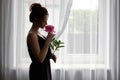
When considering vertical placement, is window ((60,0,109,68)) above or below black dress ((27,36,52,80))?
above

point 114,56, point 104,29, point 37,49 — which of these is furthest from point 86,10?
point 37,49

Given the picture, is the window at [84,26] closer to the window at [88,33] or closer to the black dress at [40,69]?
the window at [88,33]

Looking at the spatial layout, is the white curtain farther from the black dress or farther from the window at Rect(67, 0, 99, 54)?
the black dress

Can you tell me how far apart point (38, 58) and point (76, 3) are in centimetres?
107

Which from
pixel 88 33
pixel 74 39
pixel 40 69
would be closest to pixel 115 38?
pixel 88 33

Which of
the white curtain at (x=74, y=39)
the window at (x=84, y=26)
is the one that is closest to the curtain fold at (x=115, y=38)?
the white curtain at (x=74, y=39)

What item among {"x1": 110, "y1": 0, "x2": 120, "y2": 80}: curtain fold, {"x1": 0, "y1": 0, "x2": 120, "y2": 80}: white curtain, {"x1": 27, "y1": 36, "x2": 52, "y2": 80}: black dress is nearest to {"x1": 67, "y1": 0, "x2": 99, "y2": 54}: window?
{"x1": 0, "y1": 0, "x2": 120, "y2": 80}: white curtain

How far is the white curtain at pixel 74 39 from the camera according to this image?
256cm

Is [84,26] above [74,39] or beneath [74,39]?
above

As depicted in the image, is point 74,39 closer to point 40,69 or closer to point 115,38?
point 115,38

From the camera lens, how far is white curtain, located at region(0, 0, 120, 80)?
256 cm

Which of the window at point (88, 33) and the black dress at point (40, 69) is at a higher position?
the window at point (88, 33)

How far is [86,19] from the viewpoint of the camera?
101 inches

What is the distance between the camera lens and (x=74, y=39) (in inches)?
102
